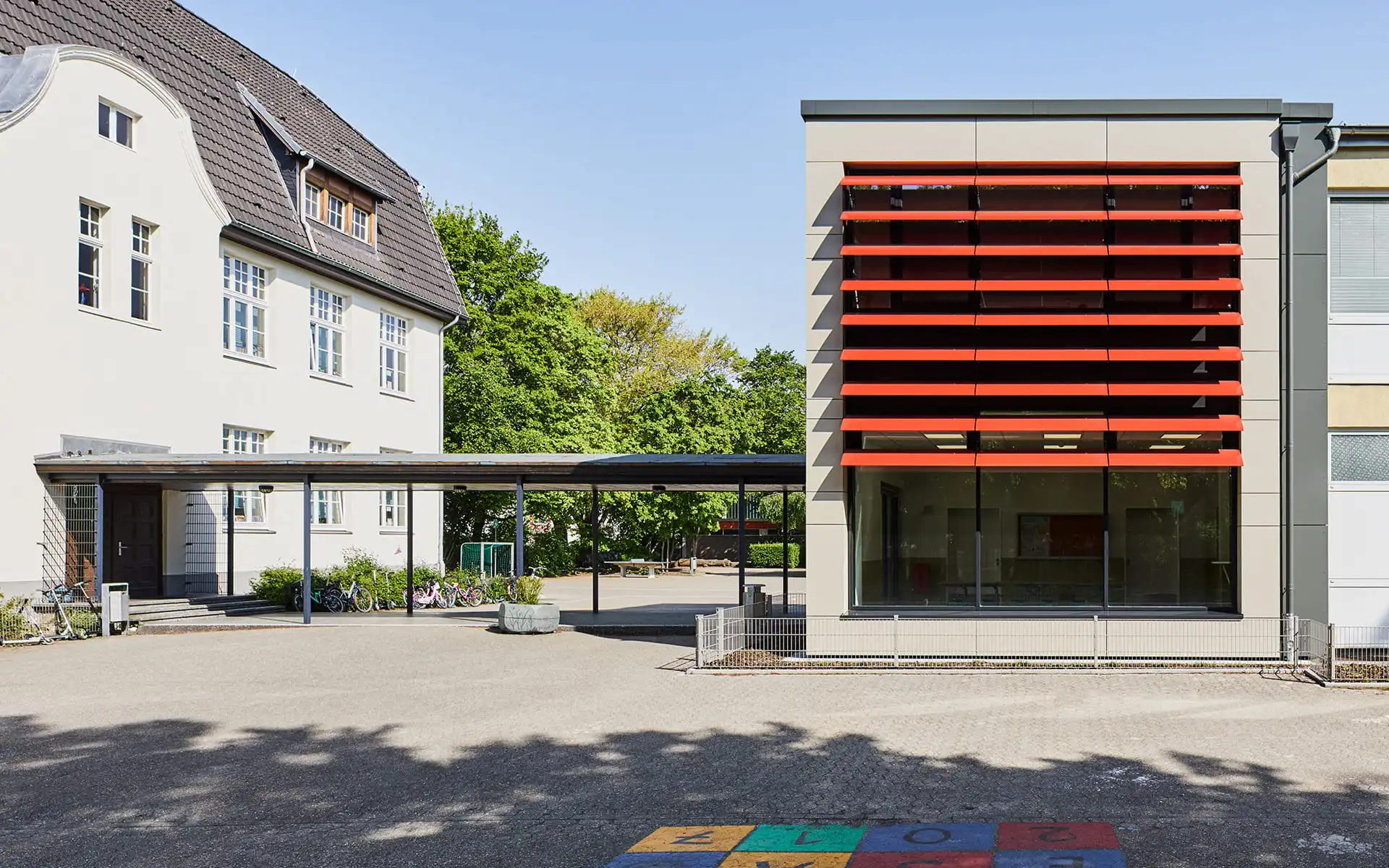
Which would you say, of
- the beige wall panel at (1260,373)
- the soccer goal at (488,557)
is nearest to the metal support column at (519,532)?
the beige wall panel at (1260,373)

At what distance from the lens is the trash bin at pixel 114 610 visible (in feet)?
73.7

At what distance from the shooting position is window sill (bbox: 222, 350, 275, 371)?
28384mm

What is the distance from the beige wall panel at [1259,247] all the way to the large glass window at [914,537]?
4855 millimetres

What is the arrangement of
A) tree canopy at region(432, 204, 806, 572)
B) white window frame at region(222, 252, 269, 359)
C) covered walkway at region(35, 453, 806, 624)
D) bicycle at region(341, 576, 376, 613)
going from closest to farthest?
covered walkway at region(35, 453, 806, 624)
bicycle at region(341, 576, 376, 613)
white window frame at region(222, 252, 269, 359)
tree canopy at region(432, 204, 806, 572)

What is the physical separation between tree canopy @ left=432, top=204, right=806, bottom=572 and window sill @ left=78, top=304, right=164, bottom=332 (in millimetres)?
14645

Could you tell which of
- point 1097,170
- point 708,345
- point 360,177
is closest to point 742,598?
point 1097,170

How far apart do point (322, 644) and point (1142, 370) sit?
13127mm

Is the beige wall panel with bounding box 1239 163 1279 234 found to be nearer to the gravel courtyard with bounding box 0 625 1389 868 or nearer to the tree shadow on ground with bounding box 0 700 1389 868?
the gravel courtyard with bounding box 0 625 1389 868

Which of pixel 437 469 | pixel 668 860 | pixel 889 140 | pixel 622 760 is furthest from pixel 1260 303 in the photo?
pixel 437 469

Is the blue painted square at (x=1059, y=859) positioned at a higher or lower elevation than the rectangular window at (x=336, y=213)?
lower

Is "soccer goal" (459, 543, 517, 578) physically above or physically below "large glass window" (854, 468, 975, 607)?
below

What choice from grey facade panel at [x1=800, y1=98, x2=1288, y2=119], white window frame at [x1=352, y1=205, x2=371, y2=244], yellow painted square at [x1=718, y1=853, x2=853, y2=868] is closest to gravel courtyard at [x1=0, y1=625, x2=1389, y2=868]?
A: yellow painted square at [x1=718, y1=853, x2=853, y2=868]

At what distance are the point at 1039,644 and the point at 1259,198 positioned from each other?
6862mm

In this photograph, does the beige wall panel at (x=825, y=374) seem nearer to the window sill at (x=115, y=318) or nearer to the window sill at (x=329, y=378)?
the window sill at (x=115, y=318)
